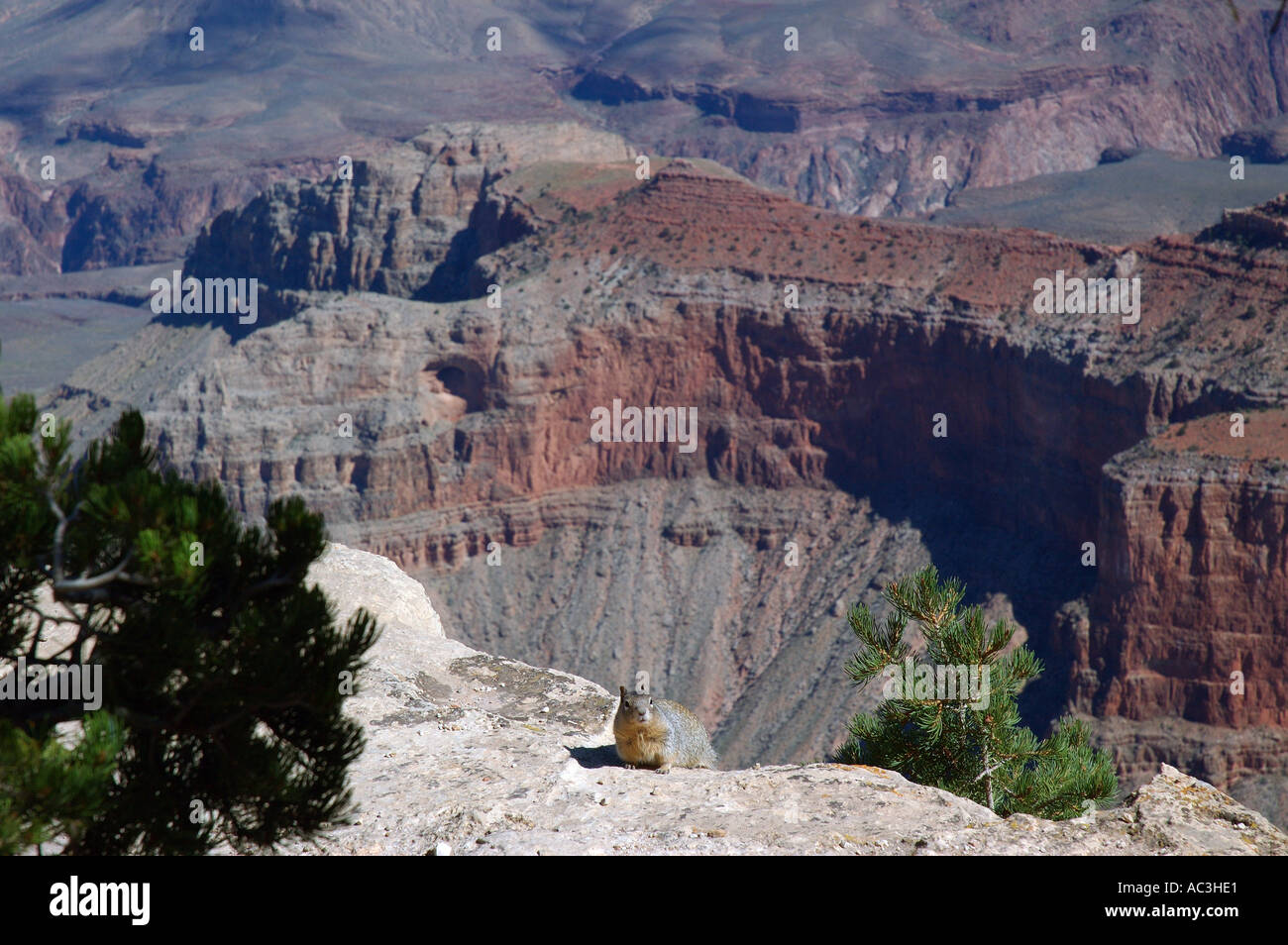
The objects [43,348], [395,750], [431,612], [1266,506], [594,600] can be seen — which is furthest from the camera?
[43,348]

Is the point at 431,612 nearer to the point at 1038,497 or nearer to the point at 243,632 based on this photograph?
the point at 243,632

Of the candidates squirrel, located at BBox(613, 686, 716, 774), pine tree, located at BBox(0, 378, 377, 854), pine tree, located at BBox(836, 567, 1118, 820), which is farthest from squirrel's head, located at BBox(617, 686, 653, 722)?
pine tree, located at BBox(0, 378, 377, 854)

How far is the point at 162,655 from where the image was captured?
450 inches

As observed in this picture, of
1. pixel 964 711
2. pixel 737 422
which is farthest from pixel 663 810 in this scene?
pixel 737 422

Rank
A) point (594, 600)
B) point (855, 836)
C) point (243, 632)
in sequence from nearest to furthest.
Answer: point (243, 632)
point (855, 836)
point (594, 600)

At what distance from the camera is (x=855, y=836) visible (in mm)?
13102

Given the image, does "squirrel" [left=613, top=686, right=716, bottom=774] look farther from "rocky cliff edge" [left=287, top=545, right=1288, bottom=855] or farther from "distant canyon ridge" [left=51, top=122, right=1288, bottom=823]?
"distant canyon ridge" [left=51, top=122, right=1288, bottom=823]

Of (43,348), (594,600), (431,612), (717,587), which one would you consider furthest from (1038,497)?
(43,348)

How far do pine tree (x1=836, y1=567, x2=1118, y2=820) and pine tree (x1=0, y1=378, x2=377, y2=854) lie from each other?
21.3 ft

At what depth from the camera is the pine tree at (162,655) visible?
11.1m

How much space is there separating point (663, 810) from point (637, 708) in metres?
1.97

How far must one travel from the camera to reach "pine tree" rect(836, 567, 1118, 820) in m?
16.3

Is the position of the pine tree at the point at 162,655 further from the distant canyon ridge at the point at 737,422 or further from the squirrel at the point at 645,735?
the distant canyon ridge at the point at 737,422

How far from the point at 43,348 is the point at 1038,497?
15572cm
